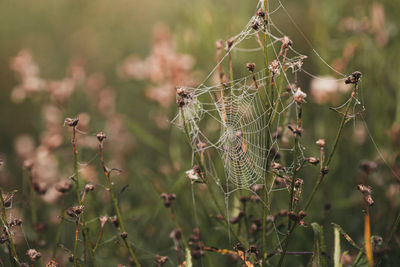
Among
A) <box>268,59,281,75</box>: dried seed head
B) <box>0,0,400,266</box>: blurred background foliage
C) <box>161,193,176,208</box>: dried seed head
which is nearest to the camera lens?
<box>268,59,281,75</box>: dried seed head

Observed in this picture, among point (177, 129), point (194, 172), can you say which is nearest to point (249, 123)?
point (194, 172)

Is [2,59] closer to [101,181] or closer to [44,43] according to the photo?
[44,43]

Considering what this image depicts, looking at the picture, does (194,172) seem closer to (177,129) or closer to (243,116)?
(243,116)

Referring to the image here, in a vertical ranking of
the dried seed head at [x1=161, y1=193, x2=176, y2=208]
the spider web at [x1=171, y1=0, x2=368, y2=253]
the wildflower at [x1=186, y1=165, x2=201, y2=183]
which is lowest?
the dried seed head at [x1=161, y1=193, x2=176, y2=208]

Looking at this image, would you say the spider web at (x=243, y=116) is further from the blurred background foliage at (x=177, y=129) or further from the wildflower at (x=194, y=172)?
the blurred background foliage at (x=177, y=129)

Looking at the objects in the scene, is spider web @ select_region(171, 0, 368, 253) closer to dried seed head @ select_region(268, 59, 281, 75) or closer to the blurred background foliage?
dried seed head @ select_region(268, 59, 281, 75)

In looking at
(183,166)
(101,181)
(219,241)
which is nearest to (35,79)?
(101,181)

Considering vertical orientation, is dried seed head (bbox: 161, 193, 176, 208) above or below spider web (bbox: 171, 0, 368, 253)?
below

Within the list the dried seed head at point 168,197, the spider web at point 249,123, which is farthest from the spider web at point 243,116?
the dried seed head at point 168,197

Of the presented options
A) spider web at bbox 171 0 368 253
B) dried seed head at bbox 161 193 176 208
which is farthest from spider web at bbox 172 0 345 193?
dried seed head at bbox 161 193 176 208
